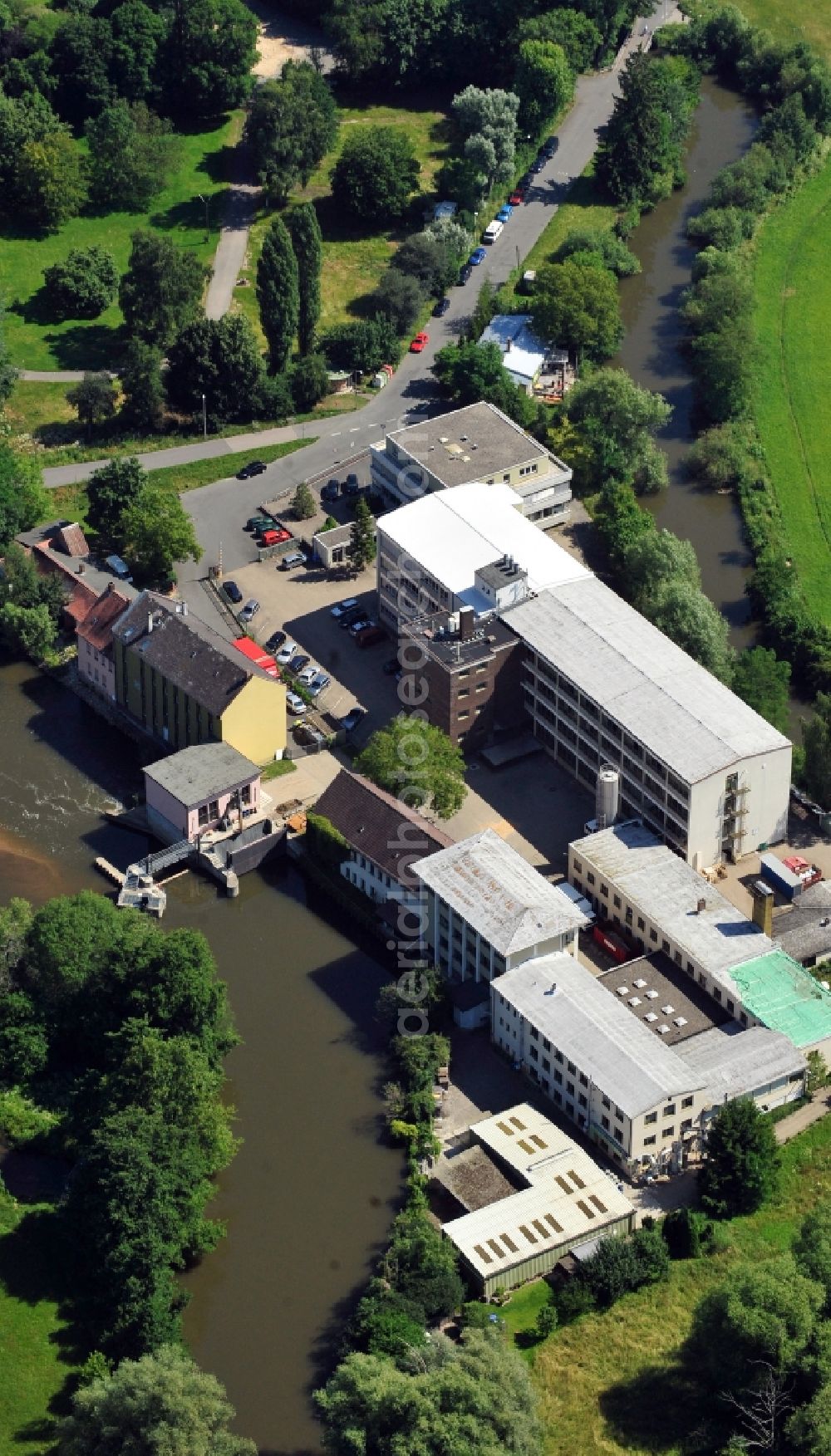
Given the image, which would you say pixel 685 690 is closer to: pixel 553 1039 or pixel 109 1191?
pixel 553 1039

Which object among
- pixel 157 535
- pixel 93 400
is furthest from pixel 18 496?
pixel 93 400

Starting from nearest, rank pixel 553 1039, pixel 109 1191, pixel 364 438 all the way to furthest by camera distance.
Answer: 1. pixel 109 1191
2. pixel 553 1039
3. pixel 364 438

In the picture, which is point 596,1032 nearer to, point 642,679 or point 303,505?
point 642,679

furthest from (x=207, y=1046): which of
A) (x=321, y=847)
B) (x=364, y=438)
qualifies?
(x=364, y=438)

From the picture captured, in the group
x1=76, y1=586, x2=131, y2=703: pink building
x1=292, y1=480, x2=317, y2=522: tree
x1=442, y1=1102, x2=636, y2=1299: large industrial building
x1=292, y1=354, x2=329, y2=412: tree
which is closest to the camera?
x1=442, y1=1102, x2=636, y2=1299: large industrial building

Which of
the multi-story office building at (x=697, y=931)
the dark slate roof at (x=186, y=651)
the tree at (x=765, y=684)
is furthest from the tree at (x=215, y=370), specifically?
the multi-story office building at (x=697, y=931)

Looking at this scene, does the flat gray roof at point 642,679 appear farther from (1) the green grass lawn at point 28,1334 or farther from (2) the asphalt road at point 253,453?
(1) the green grass lawn at point 28,1334

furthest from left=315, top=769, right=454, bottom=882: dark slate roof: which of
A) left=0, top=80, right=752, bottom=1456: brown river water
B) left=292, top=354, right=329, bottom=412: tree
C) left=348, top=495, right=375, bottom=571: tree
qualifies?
left=292, top=354, right=329, bottom=412: tree

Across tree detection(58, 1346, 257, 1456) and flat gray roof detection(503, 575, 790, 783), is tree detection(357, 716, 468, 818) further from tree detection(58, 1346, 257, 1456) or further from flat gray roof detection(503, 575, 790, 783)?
tree detection(58, 1346, 257, 1456)
